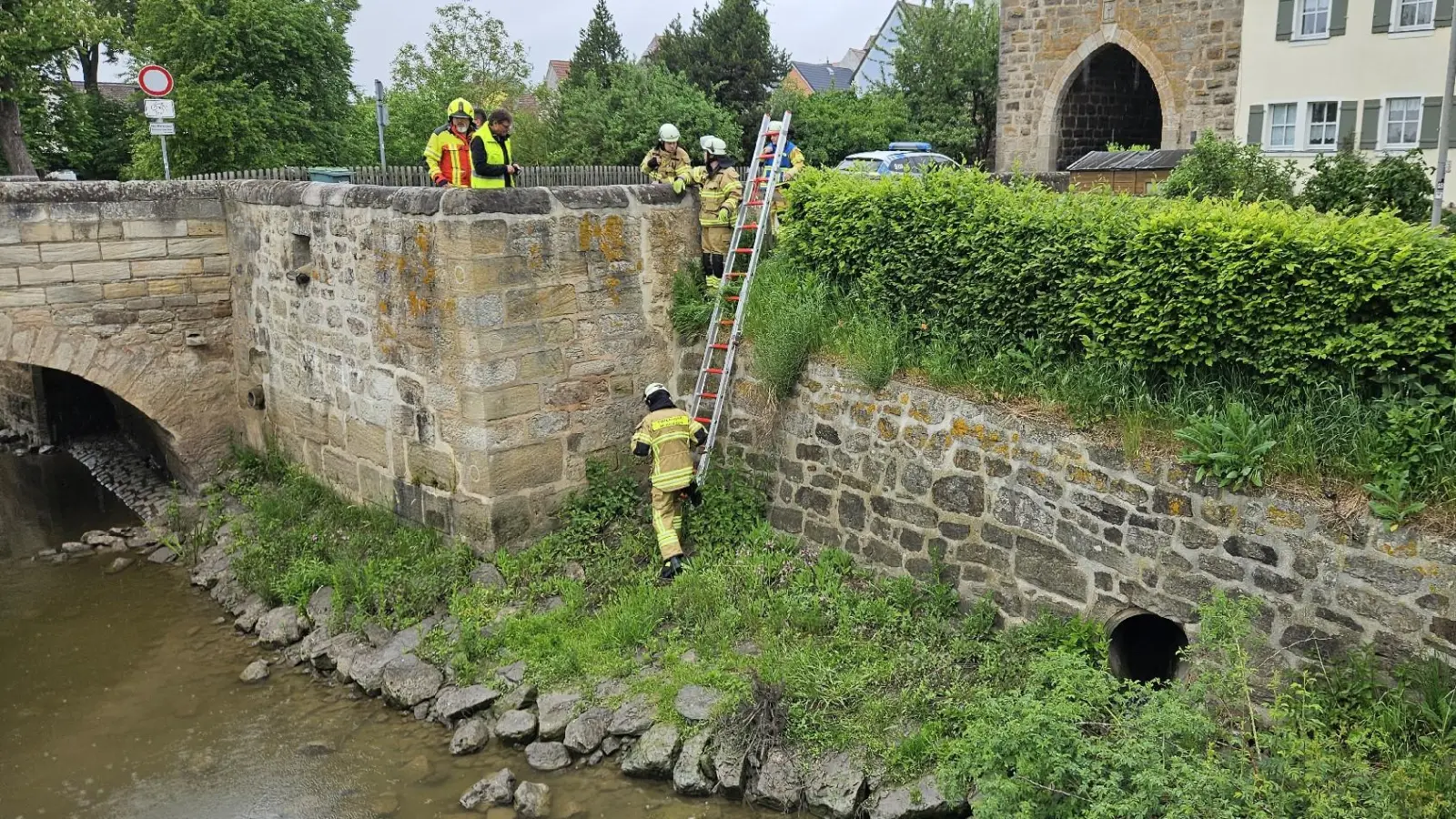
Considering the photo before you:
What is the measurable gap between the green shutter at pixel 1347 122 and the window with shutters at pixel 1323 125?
72 millimetres

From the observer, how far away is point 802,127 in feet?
92.5

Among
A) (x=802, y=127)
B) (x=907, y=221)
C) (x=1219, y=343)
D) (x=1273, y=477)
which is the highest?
(x=802, y=127)

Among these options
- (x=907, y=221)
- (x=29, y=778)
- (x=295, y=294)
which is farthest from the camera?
(x=295, y=294)

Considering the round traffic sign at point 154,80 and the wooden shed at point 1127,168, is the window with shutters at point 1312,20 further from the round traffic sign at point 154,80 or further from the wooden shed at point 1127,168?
the round traffic sign at point 154,80

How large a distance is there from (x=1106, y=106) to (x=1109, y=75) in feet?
2.15

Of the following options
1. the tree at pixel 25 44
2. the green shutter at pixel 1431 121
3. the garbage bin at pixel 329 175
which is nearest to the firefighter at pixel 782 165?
the garbage bin at pixel 329 175

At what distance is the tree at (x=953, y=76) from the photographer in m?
28.7

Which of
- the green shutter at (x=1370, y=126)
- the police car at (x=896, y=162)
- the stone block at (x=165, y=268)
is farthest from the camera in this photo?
the green shutter at (x=1370, y=126)

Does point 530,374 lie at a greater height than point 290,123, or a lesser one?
lesser

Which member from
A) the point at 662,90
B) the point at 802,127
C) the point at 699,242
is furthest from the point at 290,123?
the point at 699,242

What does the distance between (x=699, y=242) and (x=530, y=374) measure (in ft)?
6.48

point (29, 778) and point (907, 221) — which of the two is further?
point (907, 221)

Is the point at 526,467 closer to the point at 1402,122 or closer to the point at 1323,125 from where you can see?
the point at 1402,122

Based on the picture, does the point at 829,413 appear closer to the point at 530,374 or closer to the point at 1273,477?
the point at 530,374
